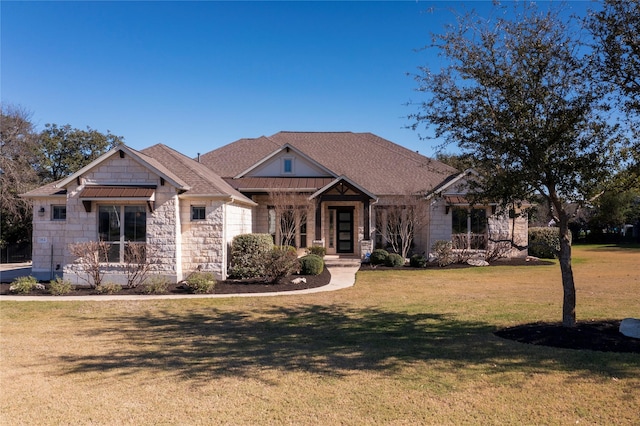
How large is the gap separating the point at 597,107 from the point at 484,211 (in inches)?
616

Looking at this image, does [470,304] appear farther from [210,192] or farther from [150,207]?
[150,207]

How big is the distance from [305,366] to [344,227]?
1809 centimetres

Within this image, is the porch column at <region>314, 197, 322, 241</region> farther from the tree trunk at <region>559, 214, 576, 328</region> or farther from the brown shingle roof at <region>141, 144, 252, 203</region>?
the tree trunk at <region>559, 214, 576, 328</region>

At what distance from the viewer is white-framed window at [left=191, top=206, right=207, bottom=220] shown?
55.1ft

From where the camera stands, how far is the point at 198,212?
1681 cm

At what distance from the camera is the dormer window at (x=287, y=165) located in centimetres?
2436

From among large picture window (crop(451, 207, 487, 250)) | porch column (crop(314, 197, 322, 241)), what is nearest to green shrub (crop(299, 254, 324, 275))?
porch column (crop(314, 197, 322, 241))

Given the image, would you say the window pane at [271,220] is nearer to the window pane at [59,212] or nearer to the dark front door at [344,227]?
the dark front door at [344,227]

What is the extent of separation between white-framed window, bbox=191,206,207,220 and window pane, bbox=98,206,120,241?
105 inches

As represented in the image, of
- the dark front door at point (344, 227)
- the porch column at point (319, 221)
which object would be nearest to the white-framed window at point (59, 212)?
the porch column at point (319, 221)

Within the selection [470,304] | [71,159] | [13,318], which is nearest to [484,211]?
[470,304]

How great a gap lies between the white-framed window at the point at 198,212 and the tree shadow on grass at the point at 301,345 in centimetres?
609

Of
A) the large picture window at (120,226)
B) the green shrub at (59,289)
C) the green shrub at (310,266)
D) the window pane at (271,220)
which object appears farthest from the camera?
the window pane at (271,220)

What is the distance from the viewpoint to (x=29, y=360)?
729 cm
